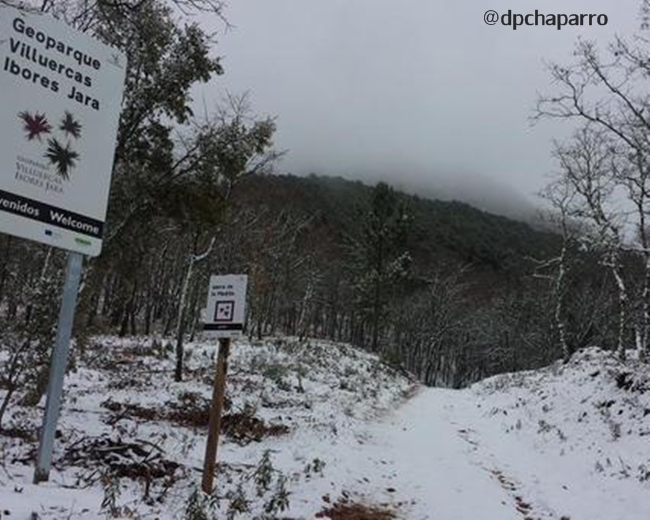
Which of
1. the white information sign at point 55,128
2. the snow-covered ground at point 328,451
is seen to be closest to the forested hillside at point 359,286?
the snow-covered ground at point 328,451

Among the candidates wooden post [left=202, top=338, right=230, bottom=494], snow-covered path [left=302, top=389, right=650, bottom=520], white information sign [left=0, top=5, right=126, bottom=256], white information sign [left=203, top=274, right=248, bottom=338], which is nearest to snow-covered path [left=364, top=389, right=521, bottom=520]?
snow-covered path [left=302, top=389, right=650, bottom=520]

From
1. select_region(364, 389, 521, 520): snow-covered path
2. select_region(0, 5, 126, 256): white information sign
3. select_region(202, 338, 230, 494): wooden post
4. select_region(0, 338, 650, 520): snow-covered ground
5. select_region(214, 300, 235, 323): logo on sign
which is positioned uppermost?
select_region(0, 5, 126, 256): white information sign

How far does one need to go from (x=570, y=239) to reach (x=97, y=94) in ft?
88.5

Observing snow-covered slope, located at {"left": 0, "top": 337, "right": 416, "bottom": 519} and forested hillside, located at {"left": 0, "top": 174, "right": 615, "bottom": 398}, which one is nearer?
snow-covered slope, located at {"left": 0, "top": 337, "right": 416, "bottom": 519}

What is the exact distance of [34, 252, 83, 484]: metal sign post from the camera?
5.88 metres

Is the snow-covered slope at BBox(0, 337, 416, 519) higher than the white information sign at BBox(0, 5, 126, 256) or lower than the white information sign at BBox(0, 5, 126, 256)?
lower

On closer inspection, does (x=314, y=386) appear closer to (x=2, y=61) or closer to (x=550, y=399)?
(x=550, y=399)

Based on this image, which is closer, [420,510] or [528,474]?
[420,510]

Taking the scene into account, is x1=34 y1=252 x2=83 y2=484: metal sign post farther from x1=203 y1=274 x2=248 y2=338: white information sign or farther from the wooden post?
the wooden post

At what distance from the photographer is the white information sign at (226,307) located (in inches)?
289

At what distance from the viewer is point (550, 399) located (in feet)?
61.7

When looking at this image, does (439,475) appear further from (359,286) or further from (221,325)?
(359,286)

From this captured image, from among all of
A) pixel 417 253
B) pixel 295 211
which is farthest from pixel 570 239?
pixel 417 253

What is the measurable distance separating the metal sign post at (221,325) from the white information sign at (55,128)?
1.64 m
